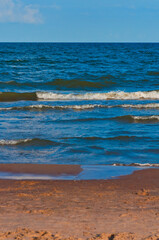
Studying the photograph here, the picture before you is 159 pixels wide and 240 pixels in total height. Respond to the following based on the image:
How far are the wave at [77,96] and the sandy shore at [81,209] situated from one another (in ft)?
40.2

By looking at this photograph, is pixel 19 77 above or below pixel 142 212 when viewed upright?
above

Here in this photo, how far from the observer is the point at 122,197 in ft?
17.5

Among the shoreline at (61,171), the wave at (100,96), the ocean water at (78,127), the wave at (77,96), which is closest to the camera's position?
the shoreline at (61,171)

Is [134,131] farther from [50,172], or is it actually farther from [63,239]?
[63,239]

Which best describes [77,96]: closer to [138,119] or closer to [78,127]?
[138,119]

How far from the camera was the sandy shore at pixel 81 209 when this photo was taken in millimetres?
4008

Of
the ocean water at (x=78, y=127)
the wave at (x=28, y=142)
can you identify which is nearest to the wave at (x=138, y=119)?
the ocean water at (x=78, y=127)

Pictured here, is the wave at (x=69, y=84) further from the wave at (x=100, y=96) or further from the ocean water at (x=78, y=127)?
the wave at (x=100, y=96)

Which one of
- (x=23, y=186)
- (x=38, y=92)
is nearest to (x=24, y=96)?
(x=38, y=92)

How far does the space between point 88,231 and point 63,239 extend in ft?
1.11

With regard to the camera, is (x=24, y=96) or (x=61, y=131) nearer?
(x=61, y=131)

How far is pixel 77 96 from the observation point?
18.8 meters

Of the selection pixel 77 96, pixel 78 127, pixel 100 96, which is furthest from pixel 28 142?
pixel 100 96

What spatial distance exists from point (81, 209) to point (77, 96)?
14225 millimetres
